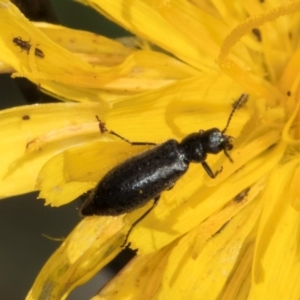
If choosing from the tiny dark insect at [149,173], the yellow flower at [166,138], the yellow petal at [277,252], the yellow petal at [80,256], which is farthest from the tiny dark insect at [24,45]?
the yellow petal at [277,252]

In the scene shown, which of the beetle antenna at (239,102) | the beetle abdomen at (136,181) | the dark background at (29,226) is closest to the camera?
the beetle abdomen at (136,181)

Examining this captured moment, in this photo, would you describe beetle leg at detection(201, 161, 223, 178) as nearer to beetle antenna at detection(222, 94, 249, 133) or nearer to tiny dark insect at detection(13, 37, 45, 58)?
beetle antenna at detection(222, 94, 249, 133)

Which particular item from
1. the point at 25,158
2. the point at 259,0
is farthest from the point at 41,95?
the point at 259,0

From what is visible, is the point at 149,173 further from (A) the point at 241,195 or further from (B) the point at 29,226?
(B) the point at 29,226

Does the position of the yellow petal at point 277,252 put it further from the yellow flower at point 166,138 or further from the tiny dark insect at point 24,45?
the tiny dark insect at point 24,45

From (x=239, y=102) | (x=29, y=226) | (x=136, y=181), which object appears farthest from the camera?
(x=29, y=226)

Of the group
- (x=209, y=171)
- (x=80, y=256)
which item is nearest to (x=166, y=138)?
(x=209, y=171)
